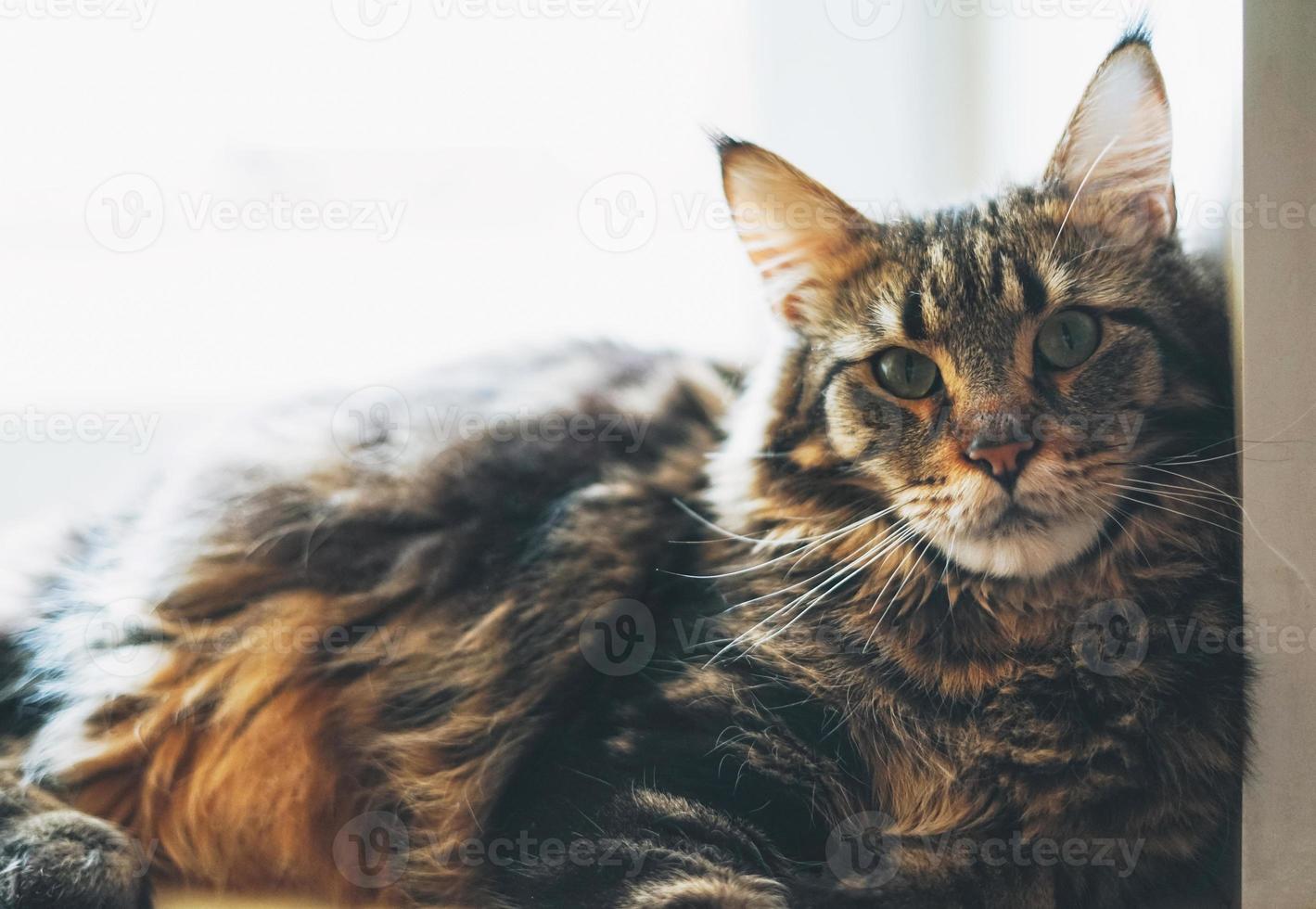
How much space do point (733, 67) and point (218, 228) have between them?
3.42 feet

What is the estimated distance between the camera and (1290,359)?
110 cm

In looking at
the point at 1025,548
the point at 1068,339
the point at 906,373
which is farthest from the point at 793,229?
the point at 1025,548

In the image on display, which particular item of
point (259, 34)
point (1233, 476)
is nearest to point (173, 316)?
point (259, 34)

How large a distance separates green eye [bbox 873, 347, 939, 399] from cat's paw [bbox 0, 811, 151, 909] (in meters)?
1.14

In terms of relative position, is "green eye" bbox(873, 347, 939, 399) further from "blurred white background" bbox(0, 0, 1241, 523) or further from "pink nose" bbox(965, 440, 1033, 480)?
"blurred white background" bbox(0, 0, 1241, 523)

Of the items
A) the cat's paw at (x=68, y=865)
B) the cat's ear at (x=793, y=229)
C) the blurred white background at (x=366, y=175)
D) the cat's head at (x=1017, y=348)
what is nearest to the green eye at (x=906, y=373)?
the cat's head at (x=1017, y=348)

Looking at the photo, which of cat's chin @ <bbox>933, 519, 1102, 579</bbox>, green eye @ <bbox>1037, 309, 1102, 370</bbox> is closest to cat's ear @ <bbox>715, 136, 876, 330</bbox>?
green eye @ <bbox>1037, 309, 1102, 370</bbox>

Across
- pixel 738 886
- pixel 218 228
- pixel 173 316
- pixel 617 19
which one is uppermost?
pixel 617 19

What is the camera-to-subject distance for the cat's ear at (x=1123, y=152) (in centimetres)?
117

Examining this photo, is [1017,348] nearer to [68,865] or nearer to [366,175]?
[366,175]

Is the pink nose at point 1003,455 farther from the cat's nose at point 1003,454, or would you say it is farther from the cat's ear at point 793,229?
the cat's ear at point 793,229

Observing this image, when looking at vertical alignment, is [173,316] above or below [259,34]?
below

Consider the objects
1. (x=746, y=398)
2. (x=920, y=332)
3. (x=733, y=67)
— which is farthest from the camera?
(x=733, y=67)

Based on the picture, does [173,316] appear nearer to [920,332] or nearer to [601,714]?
[601,714]
